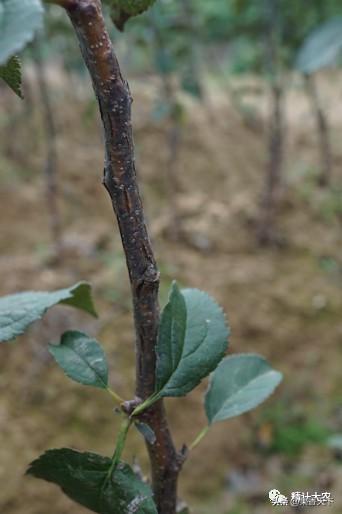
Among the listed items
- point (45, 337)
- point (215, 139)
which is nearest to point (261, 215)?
point (215, 139)

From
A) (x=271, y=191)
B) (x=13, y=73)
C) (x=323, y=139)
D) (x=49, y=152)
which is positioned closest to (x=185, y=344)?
(x=13, y=73)

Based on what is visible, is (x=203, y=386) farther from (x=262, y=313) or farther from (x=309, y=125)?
(x=309, y=125)

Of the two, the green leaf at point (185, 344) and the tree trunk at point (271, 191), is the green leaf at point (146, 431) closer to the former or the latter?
the green leaf at point (185, 344)

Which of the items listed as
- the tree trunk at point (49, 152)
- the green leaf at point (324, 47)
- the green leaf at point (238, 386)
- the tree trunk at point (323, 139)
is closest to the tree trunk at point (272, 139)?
A: the tree trunk at point (323, 139)

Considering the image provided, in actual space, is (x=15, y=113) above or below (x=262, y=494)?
above

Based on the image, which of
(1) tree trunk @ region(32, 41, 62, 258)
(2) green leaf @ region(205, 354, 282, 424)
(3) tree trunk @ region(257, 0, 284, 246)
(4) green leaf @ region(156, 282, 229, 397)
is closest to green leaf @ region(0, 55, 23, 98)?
(4) green leaf @ region(156, 282, 229, 397)
